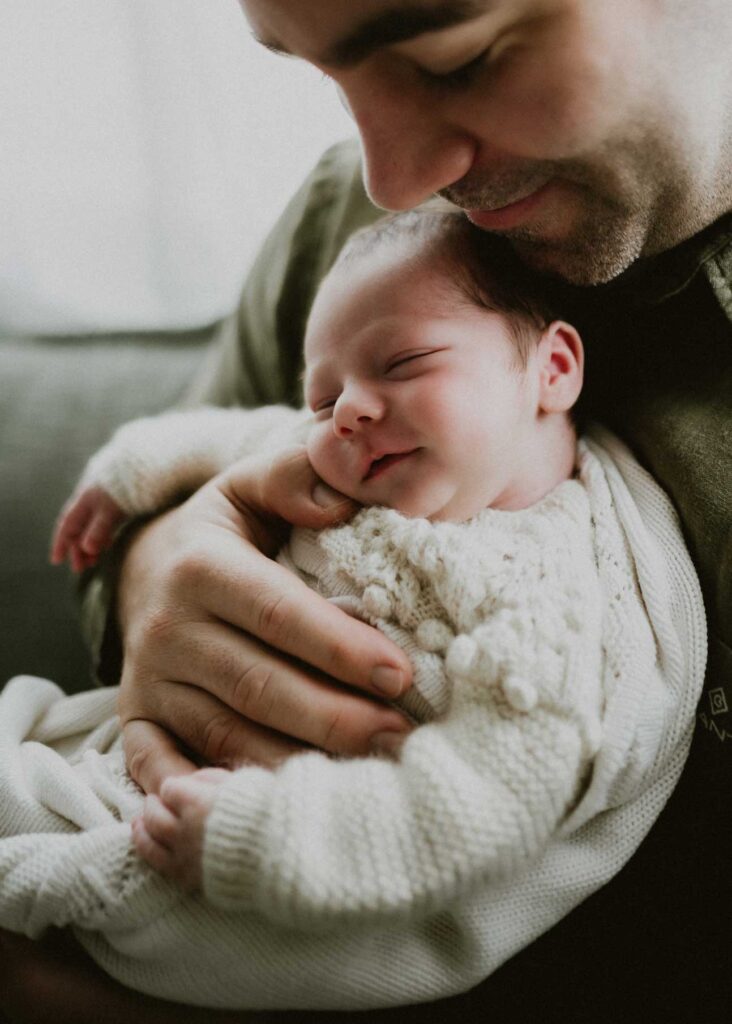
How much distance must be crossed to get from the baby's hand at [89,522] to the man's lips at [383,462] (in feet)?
1.35

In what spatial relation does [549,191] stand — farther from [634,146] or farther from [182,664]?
[182,664]

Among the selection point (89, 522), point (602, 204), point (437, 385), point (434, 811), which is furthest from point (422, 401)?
point (89, 522)

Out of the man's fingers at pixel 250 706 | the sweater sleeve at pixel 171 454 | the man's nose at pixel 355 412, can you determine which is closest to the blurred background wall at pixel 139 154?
the sweater sleeve at pixel 171 454

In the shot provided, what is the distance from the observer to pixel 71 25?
165 centimetres

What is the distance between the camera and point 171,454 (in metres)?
1.09

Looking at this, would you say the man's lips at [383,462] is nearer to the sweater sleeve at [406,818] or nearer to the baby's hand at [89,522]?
the sweater sleeve at [406,818]

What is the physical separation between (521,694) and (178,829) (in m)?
0.29

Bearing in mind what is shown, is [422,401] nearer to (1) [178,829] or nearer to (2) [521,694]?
(2) [521,694]

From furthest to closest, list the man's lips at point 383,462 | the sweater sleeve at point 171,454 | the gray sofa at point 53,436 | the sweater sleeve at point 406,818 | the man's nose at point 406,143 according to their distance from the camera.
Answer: the gray sofa at point 53,436 < the sweater sleeve at point 171,454 < the man's lips at point 383,462 < the man's nose at point 406,143 < the sweater sleeve at point 406,818

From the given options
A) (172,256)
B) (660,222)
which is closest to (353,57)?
(660,222)

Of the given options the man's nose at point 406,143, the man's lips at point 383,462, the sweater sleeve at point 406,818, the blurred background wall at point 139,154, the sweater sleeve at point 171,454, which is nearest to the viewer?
the sweater sleeve at point 406,818

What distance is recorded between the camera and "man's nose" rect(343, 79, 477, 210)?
0.73m

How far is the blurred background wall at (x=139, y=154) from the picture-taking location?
159cm

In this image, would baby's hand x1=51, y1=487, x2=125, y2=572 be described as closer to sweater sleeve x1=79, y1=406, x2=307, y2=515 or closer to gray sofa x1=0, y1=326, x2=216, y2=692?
sweater sleeve x1=79, y1=406, x2=307, y2=515
